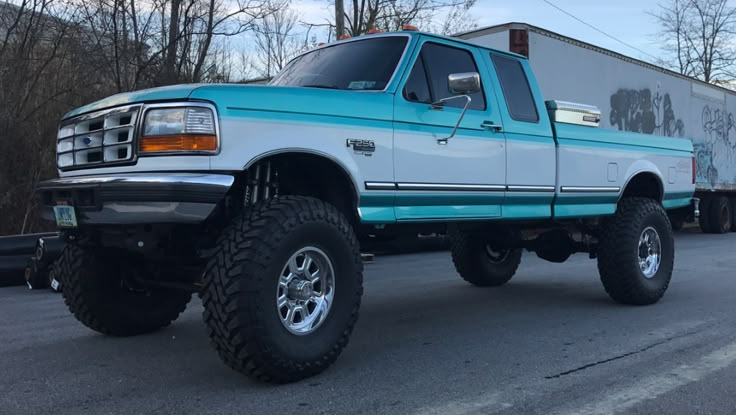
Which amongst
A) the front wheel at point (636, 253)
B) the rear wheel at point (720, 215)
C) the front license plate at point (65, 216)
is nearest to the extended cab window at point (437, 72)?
the front wheel at point (636, 253)

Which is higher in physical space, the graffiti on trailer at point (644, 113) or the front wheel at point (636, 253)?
the graffiti on trailer at point (644, 113)

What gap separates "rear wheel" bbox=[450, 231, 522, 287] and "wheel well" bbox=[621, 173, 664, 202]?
145 cm

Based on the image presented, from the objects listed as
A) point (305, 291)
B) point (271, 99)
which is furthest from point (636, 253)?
point (271, 99)

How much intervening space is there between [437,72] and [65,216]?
2786mm

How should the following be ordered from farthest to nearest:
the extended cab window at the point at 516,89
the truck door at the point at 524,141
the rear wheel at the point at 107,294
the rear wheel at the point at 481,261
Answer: the rear wheel at the point at 481,261, the extended cab window at the point at 516,89, the truck door at the point at 524,141, the rear wheel at the point at 107,294

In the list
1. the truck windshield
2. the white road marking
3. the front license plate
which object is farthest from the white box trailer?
the front license plate

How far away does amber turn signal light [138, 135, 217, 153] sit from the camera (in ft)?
12.1

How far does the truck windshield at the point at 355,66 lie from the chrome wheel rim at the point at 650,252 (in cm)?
334

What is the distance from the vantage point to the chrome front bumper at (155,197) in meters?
3.57

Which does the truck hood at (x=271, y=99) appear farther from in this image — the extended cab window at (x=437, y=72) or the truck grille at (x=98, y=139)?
the extended cab window at (x=437, y=72)

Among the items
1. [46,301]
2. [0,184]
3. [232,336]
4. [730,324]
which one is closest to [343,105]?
[232,336]

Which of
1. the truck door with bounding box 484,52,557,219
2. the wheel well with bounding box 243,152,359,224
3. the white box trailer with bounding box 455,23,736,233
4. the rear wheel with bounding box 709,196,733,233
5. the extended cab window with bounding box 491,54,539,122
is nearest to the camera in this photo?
the wheel well with bounding box 243,152,359,224

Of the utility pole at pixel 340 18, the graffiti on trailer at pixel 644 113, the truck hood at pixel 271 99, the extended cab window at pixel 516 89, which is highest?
the utility pole at pixel 340 18

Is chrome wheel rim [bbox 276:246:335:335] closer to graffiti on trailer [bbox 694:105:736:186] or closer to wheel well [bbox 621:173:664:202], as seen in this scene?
wheel well [bbox 621:173:664:202]
